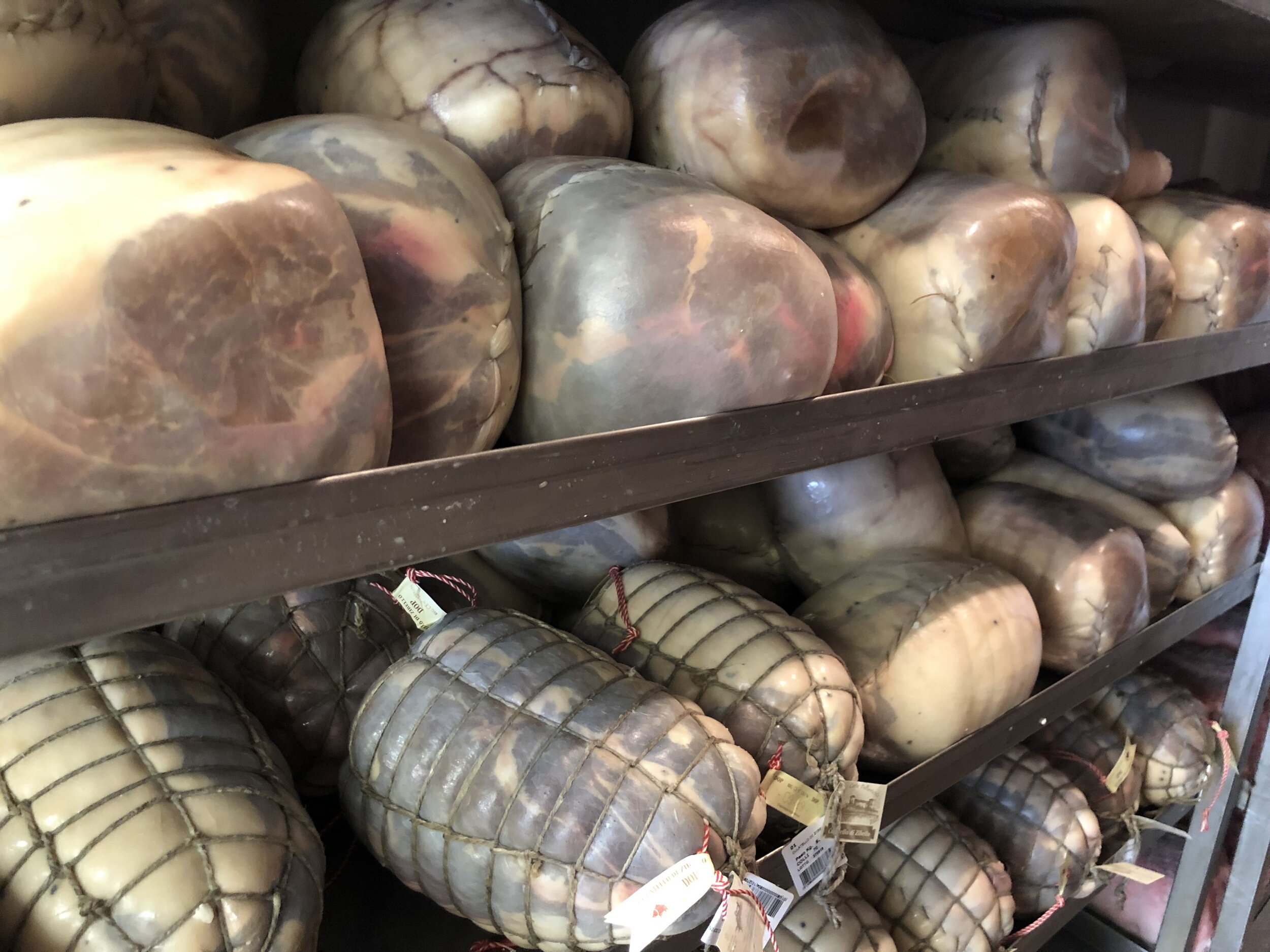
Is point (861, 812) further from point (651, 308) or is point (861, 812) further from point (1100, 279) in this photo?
point (1100, 279)

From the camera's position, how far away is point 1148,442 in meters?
1.23

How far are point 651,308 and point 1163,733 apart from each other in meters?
1.23

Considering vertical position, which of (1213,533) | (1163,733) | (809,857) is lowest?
(1163,733)

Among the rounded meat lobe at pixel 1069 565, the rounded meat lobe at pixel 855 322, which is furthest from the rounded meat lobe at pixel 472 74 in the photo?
the rounded meat lobe at pixel 1069 565

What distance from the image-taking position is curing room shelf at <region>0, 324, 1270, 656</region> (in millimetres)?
328

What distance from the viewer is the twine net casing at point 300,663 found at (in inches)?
26.7

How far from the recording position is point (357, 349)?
0.42 m

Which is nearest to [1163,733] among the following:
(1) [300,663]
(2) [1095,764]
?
(2) [1095,764]

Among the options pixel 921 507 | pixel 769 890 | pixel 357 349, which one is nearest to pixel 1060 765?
pixel 921 507

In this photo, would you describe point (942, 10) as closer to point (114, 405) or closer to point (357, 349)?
point (357, 349)

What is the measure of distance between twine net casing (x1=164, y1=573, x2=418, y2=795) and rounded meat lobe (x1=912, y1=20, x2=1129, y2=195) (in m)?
0.82

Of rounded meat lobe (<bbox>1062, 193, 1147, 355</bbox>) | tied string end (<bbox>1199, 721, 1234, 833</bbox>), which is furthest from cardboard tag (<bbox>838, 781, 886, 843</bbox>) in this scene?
tied string end (<bbox>1199, 721, 1234, 833</bbox>)

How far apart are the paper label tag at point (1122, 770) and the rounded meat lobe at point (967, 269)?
27.7 inches

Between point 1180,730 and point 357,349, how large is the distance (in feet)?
4.67
